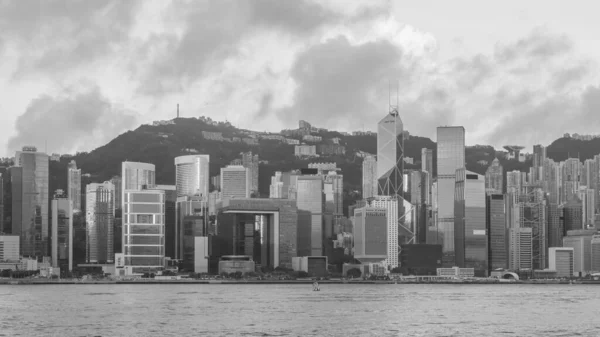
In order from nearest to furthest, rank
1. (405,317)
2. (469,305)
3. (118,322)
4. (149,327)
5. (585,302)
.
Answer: (149,327) < (118,322) < (405,317) < (469,305) < (585,302)

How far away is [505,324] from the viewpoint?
92438 mm

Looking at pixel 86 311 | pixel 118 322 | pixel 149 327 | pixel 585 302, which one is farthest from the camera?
pixel 585 302

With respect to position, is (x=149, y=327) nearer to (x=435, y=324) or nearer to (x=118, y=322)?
(x=118, y=322)

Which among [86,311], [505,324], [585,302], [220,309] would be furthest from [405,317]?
[585,302]

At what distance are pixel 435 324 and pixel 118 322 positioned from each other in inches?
1075

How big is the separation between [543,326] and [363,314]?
821 inches

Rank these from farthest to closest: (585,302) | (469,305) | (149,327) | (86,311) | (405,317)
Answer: (585,302)
(469,305)
(86,311)
(405,317)
(149,327)

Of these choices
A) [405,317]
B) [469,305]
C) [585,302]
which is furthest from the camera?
[585,302]

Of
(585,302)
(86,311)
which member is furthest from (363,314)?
(585,302)

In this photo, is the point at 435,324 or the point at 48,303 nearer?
the point at 435,324

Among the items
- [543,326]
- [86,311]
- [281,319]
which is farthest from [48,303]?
[543,326]

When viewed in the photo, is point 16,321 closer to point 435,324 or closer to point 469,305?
point 435,324

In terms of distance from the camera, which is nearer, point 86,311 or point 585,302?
point 86,311

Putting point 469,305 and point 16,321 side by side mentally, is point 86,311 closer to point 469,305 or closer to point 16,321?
point 16,321
